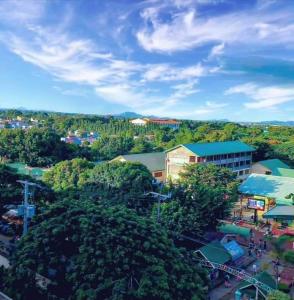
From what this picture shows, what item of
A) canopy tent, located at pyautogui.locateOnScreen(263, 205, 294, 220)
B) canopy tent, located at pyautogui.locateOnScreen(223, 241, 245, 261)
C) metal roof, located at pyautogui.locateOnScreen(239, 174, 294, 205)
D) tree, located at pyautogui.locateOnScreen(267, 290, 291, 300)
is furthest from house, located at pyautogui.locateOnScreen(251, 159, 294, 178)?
tree, located at pyautogui.locateOnScreen(267, 290, 291, 300)

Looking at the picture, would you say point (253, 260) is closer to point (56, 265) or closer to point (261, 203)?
point (261, 203)

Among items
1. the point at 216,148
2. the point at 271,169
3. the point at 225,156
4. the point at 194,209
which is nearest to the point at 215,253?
the point at 194,209

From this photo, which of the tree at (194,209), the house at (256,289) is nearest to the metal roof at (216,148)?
the tree at (194,209)

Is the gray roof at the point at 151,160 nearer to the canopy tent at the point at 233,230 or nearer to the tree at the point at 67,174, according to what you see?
the tree at the point at 67,174

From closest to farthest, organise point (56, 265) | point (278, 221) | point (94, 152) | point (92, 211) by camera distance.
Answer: point (56, 265), point (92, 211), point (278, 221), point (94, 152)

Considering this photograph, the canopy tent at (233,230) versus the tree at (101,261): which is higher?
the tree at (101,261)

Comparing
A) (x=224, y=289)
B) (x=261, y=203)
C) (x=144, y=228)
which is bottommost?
(x=224, y=289)

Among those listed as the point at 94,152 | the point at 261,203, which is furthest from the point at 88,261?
the point at 94,152
